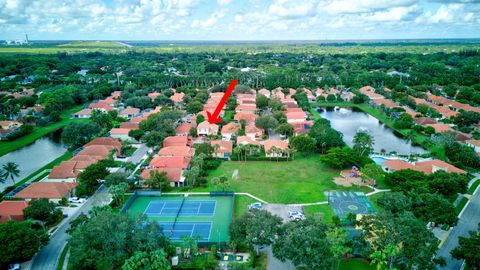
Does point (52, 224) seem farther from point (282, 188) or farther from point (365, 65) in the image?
point (365, 65)

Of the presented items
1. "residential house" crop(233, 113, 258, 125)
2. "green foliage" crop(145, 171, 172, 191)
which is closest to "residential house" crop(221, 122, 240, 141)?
"residential house" crop(233, 113, 258, 125)

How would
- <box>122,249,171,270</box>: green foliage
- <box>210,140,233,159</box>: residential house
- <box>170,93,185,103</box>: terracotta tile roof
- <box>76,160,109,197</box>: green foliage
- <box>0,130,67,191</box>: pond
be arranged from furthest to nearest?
<box>170,93,185,103</box>: terracotta tile roof → <box>210,140,233,159</box>: residential house → <box>0,130,67,191</box>: pond → <box>76,160,109,197</box>: green foliage → <box>122,249,171,270</box>: green foliage

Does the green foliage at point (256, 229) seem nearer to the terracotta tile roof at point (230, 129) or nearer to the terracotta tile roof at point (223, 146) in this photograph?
the terracotta tile roof at point (223, 146)

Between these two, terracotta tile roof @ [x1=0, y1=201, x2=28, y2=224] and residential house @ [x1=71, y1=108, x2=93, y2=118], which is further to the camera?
residential house @ [x1=71, y1=108, x2=93, y2=118]

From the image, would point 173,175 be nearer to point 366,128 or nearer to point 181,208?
point 181,208

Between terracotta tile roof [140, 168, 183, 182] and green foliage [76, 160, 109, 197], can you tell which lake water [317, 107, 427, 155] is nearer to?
terracotta tile roof [140, 168, 183, 182]

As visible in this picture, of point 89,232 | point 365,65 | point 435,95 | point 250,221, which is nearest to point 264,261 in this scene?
point 250,221
